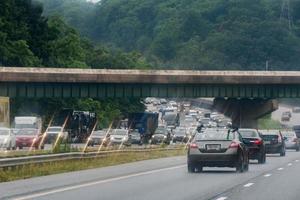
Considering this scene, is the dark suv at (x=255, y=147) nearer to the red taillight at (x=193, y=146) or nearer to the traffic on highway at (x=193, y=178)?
the traffic on highway at (x=193, y=178)

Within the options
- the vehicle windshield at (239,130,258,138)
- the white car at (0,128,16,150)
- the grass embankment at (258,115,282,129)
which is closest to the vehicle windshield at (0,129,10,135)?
the white car at (0,128,16,150)

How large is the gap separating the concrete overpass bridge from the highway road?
51.8 metres

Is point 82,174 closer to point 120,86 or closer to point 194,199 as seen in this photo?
point 194,199

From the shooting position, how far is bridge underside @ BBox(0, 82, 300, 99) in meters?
86.3

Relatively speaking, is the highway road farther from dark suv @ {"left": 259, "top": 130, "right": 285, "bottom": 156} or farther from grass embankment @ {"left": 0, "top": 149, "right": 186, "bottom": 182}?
dark suv @ {"left": 259, "top": 130, "right": 285, "bottom": 156}

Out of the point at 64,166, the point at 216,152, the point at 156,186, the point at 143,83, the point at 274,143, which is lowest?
the point at 274,143

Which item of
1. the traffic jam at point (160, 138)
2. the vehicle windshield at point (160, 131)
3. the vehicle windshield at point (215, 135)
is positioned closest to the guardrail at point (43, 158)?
the traffic jam at point (160, 138)

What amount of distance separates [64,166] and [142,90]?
2281 inches

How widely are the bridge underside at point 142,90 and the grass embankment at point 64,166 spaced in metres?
36.4

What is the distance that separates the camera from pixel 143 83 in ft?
304

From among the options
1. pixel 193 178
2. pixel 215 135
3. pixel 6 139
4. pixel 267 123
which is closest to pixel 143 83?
pixel 6 139

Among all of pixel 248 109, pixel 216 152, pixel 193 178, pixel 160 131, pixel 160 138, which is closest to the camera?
pixel 193 178

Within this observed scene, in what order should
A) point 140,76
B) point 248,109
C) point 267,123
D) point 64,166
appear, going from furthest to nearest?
point 267,123 < point 248,109 < point 140,76 < point 64,166

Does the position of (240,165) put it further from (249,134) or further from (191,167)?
(249,134)
